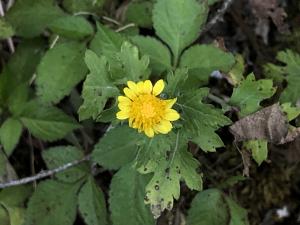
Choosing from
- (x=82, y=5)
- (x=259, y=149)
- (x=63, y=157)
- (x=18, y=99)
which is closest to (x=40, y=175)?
(x=63, y=157)

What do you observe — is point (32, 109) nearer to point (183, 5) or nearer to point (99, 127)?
point (99, 127)

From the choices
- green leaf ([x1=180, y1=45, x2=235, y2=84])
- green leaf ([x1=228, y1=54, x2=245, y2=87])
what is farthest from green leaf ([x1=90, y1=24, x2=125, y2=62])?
green leaf ([x1=228, y1=54, x2=245, y2=87])

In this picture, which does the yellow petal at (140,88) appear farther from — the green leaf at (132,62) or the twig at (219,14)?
the twig at (219,14)

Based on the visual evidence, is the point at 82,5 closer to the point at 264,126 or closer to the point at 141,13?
the point at 141,13

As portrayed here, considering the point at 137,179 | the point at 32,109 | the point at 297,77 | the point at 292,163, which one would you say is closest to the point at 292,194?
the point at 292,163

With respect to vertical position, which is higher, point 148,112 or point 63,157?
point 148,112

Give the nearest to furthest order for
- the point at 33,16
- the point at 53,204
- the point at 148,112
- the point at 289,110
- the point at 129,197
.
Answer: the point at 148,112
the point at 289,110
the point at 129,197
the point at 53,204
the point at 33,16
